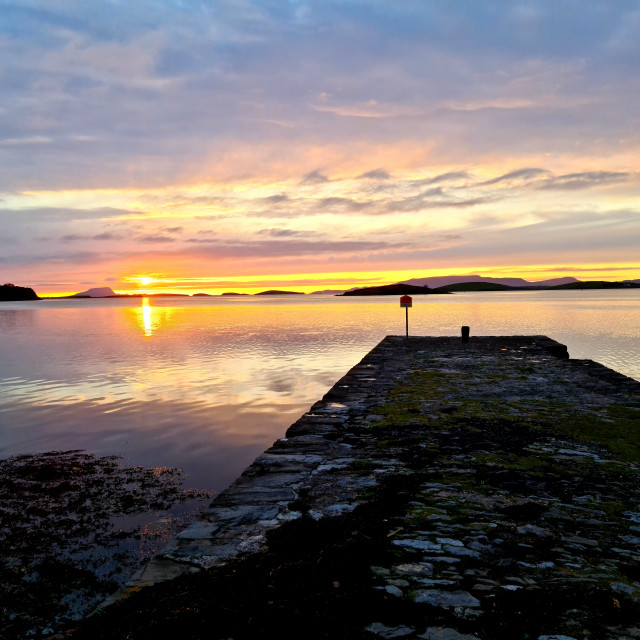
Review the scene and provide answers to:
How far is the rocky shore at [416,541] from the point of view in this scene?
3.11 meters

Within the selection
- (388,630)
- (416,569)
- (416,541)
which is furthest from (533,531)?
(388,630)

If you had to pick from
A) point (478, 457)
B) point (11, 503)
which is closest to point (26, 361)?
point (11, 503)

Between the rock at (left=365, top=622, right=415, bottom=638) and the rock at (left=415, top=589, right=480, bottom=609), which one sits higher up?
the rock at (left=365, top=622, right=415, bottom=638)

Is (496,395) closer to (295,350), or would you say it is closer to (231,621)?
(231,621)

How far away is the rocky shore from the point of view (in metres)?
3.11

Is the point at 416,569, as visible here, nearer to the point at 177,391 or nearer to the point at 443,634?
the point at 443,634

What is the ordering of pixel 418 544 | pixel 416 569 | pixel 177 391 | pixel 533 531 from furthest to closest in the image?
1. pixel 177 391
2. pixel 533 531
3. pixel 418 544
4. pixel 416 569

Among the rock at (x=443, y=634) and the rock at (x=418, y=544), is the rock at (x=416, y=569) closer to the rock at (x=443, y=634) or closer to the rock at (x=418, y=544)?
the rock at (x=418, y=544)

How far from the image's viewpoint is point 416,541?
4.17 m

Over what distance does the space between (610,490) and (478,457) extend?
1.56m

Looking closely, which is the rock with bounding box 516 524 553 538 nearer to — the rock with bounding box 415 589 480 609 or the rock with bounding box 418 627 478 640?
the rock with bounding box 415 589 480 609

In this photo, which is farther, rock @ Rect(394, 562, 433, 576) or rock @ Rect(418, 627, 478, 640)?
rock @ Rect(394, 562, 433, 576)

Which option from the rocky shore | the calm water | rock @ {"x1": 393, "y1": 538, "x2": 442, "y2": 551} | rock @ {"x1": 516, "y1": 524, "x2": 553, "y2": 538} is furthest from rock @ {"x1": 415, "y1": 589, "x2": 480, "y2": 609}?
the calm water

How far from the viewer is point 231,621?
10.2ft
